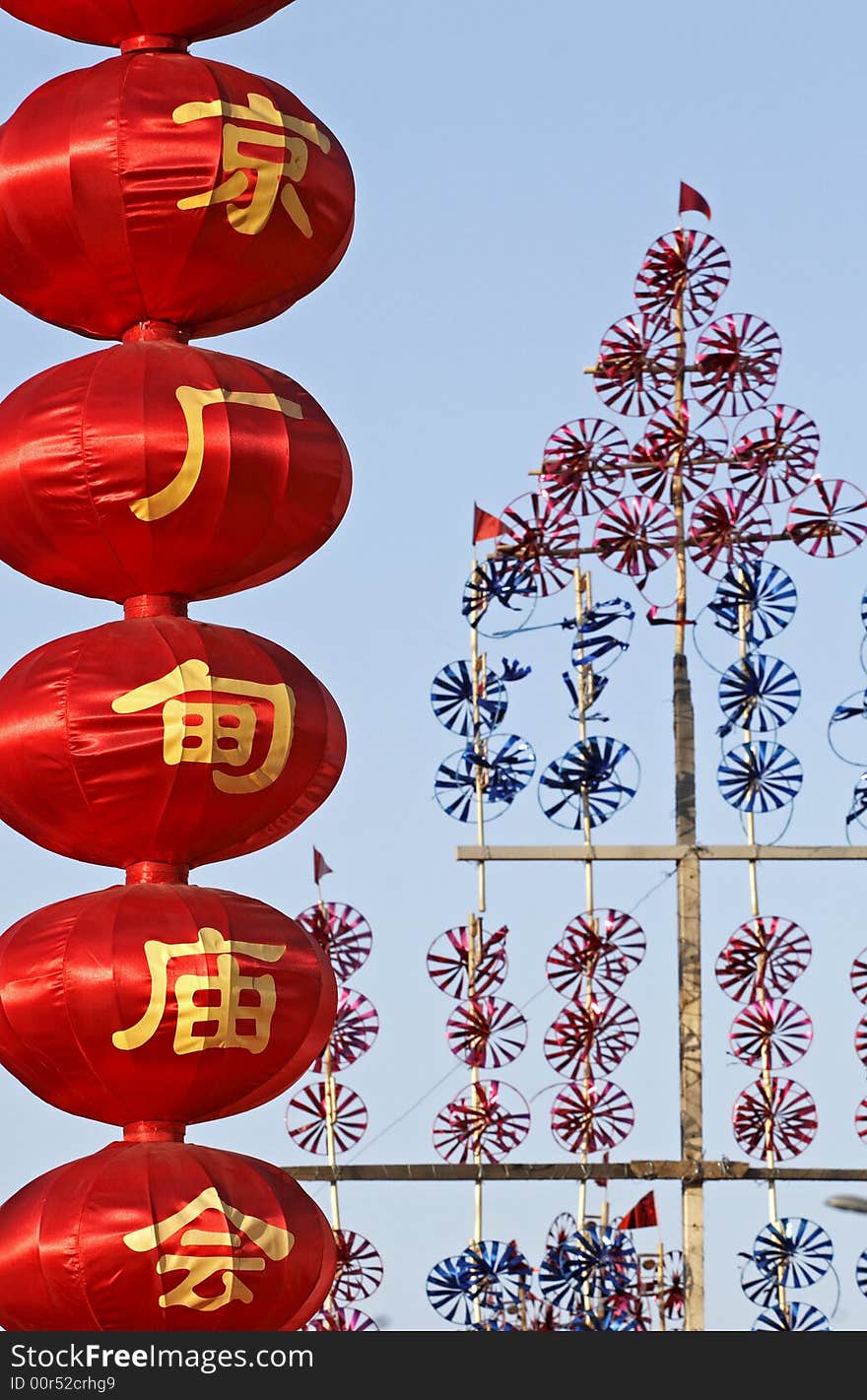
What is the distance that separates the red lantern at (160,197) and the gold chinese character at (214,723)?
6.25ft

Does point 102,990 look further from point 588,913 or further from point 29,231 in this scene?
point 588,913

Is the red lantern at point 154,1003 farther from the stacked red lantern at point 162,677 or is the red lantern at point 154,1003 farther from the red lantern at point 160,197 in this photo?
the red lantern at point 160,197

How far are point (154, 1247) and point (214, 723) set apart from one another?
2.27 meters

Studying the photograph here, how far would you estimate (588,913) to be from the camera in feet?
62.7

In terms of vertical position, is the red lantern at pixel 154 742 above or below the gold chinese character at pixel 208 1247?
above

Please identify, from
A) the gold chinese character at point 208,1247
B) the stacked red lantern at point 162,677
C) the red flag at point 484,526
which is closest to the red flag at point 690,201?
the red flag at point 484,526

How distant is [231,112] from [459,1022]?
8.40 m

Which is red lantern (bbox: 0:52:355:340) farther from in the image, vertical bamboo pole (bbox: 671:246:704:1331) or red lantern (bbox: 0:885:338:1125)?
vertical bamboo pole (bbox: 671:246:704:1331)

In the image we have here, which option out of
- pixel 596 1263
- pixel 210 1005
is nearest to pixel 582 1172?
pixel 596 1263

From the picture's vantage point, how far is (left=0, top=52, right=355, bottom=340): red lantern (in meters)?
13.0

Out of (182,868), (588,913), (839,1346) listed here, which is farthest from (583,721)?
(839,1346)

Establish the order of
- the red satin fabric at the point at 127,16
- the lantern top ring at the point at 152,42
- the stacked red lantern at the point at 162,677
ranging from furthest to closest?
the lantern top ring at the point at 152,42
the red satin fabric at the point at 127,16
the stacked red lantern at the point at 162,677

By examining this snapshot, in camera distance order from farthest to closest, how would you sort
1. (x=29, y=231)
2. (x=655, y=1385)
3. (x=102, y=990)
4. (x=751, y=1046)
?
(x=751, y=1046) < (x=29, y=231) < (x=102, y=990) < (x=655, y=1385)

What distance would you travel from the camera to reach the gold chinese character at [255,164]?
13086mm
